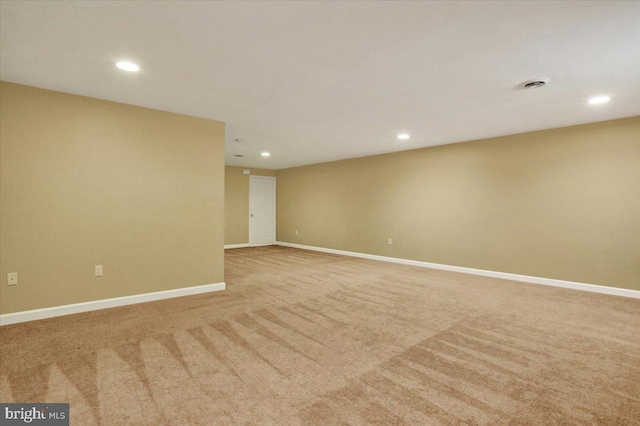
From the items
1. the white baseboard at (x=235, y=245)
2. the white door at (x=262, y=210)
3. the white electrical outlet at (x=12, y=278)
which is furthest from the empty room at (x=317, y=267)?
the white door at (x=262, y=210)

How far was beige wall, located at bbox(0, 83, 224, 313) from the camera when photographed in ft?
10.4

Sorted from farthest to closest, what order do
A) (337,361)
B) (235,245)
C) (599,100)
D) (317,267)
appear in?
(235,245) → (317,267) → (599,100) → (337,361)

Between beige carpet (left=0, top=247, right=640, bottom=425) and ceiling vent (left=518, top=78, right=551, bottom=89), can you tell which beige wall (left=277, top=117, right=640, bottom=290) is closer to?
beige carpet (left=0, top=247, right=640, bottom=425)

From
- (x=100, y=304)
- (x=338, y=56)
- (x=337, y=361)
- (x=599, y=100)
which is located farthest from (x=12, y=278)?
(x=599, y=100)

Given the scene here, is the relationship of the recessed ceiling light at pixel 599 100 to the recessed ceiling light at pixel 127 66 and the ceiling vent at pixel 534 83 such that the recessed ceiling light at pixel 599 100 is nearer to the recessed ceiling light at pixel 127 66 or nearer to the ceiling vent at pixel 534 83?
the ceiling vent at pixel 534 83

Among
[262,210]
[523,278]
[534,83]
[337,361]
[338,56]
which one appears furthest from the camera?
[262,210]

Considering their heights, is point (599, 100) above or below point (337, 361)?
above

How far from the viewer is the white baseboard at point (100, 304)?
3156mm

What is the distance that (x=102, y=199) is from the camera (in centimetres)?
362

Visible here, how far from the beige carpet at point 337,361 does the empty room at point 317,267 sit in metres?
0.02

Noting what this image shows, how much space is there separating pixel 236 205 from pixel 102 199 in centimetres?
559

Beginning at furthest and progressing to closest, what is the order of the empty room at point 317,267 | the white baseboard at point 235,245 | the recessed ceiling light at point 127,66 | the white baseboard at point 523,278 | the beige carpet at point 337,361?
1. the white baseboard at point 235,245
2. the white baseboard at point 523,278
3. the recessed ceiling light at point 127,66
4. the empty room at point 317,267
5. the beige carpet at point 337,361

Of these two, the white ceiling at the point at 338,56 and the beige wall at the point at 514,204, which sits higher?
the white ceiling at the point at 338,56

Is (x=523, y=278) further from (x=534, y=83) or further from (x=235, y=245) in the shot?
(x=235, y=245)
